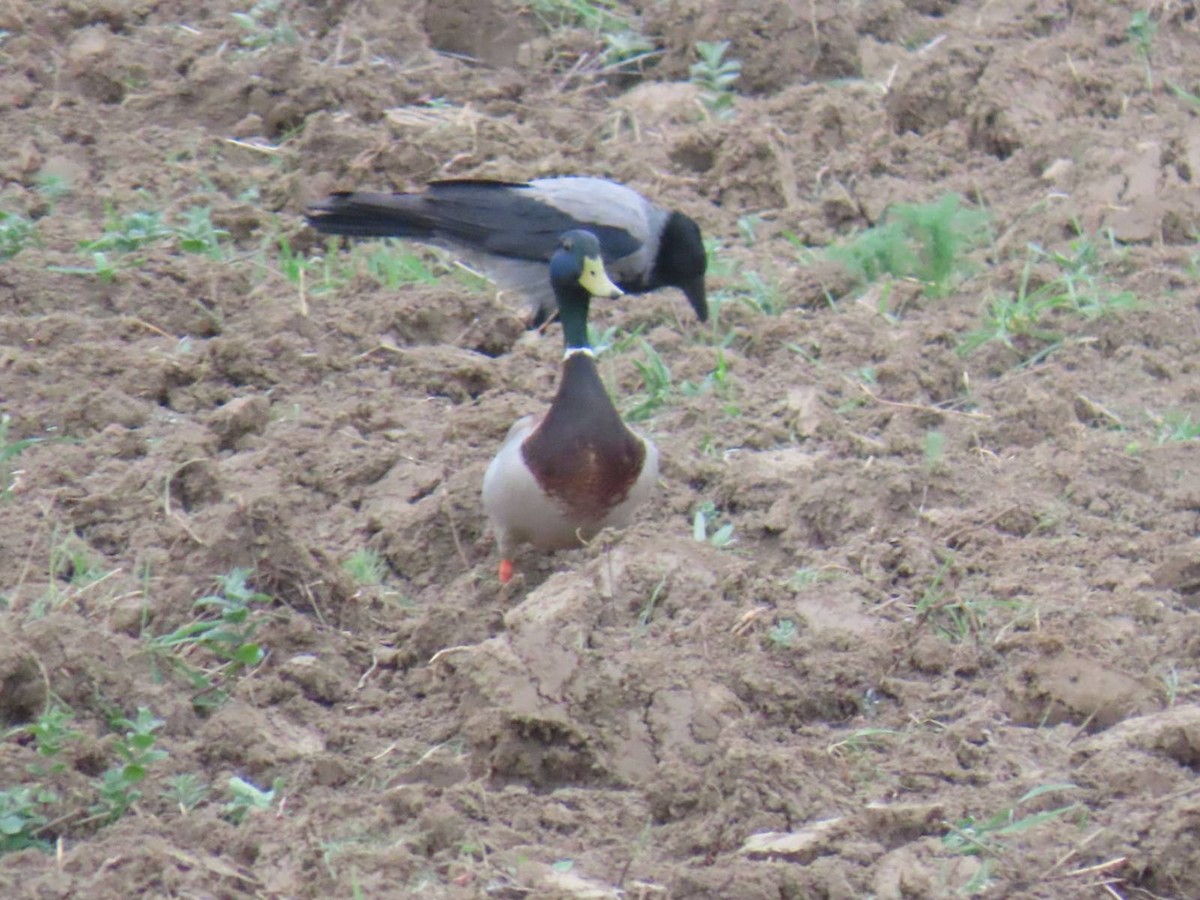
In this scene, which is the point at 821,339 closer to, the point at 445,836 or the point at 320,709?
the point at 320,709

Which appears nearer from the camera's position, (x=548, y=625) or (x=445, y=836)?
(x=445, y=836)

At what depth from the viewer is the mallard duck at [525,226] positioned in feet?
20.9

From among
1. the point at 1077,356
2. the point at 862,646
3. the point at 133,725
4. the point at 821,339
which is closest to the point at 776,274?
the point at 821,339

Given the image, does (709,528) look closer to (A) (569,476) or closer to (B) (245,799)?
(A) (569,476)

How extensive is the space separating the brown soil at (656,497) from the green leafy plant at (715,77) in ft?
0.29

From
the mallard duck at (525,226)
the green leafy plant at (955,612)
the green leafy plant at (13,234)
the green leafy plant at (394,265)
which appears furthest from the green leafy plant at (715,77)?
the green leafy plant at (955,612)

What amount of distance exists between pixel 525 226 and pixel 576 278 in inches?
55.4

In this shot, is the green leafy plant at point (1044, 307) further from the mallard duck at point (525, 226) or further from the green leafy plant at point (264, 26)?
the green leafy plant at point (264, 26)

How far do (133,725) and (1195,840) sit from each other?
2005mm

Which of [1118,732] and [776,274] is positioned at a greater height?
[1118,732]

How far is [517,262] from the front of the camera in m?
6.46

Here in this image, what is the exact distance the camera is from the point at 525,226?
6.49 metres

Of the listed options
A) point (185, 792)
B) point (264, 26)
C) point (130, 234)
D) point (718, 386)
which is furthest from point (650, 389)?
point (264, 26)

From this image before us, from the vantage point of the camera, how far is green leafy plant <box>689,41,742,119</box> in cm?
766
